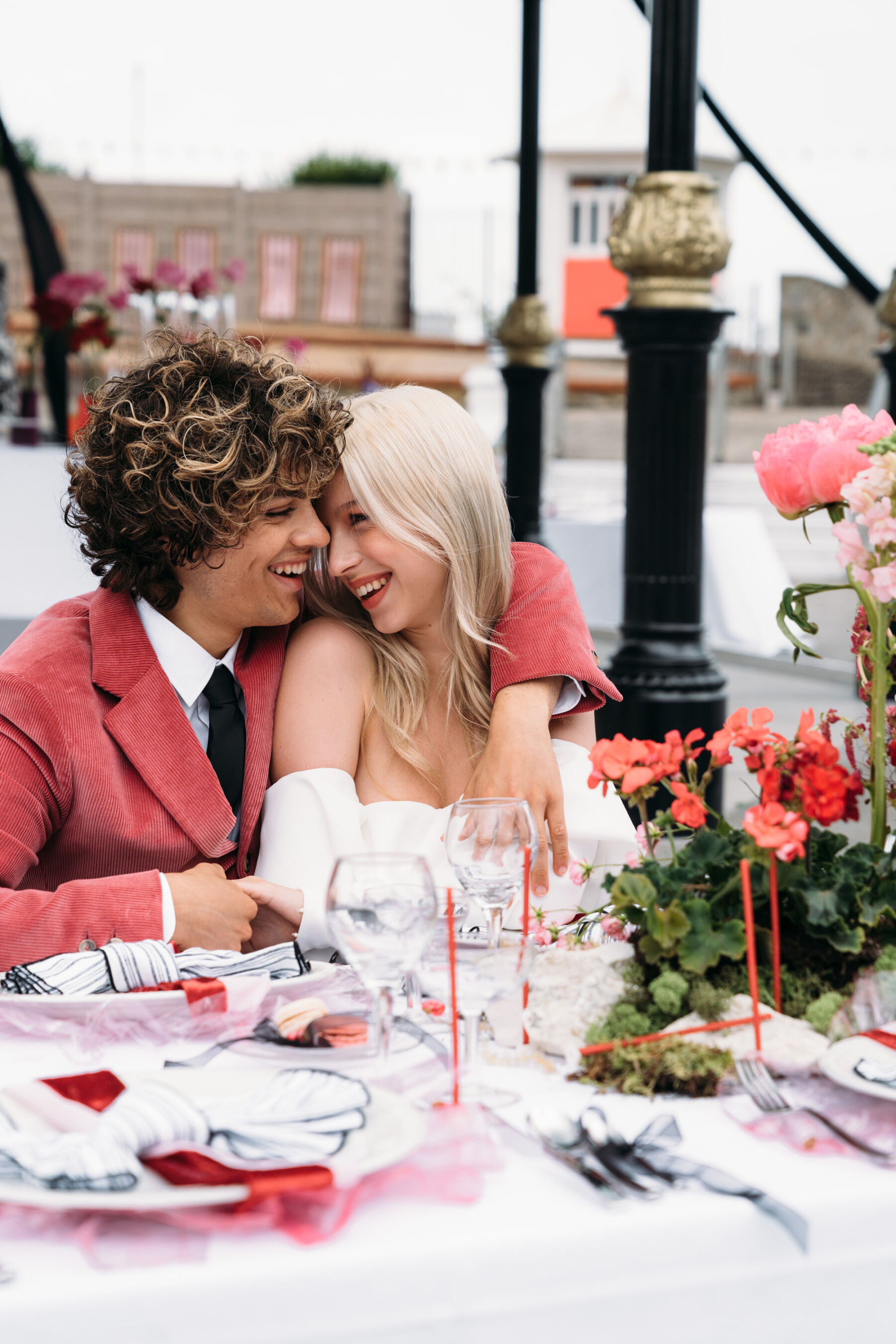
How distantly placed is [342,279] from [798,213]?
43.5 ft

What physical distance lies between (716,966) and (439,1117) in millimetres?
282

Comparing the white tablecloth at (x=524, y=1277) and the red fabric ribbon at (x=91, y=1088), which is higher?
the red fabric ribbon at (x=91, y=1088)

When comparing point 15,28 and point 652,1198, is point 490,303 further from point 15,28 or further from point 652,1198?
point 652,1198

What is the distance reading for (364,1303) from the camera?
2.53 ft

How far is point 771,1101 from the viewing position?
0.96 metres

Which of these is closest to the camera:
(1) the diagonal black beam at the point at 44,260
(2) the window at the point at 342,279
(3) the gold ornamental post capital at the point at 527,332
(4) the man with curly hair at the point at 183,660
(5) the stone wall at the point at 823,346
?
(4) the man with curly hair at the point at 183,660

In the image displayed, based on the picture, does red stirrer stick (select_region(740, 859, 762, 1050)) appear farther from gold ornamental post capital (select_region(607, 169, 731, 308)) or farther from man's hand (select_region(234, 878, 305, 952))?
gold ornamental post capital (select_region(607, 169, 731, 308))

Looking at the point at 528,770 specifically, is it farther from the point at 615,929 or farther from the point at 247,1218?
the point at 247,1218

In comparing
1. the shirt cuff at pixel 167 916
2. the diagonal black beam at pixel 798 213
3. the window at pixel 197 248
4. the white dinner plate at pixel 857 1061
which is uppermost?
the window at pixel 197 248

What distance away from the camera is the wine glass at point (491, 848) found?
115 cm

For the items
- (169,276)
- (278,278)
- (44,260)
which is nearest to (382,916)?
(169,276)

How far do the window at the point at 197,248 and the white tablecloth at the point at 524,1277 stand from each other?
17.1 meters

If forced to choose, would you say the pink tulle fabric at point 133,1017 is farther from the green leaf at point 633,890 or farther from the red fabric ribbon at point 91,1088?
the green leaf at point 633,890

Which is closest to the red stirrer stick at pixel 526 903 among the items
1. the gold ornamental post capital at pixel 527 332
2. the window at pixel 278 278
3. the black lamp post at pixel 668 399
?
the black lamp post at pixel 668 399
